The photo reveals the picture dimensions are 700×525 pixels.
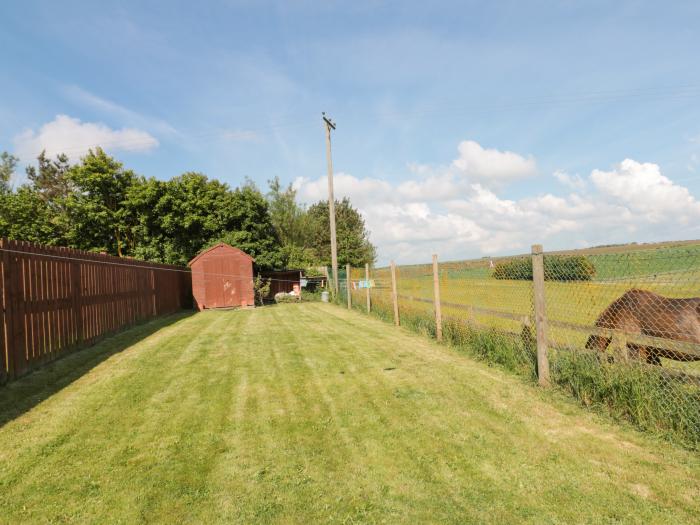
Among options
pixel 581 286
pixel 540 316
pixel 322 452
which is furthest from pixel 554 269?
pixel 322 452

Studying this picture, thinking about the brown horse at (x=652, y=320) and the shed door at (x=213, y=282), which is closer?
the brown horse at (x=652, y=320)

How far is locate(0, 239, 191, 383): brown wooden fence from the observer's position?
6113 millimetres

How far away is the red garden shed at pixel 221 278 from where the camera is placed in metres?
21.6

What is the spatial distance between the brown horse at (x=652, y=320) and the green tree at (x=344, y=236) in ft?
158

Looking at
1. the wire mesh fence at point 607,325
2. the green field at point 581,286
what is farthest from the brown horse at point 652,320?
the green field at point 581,286

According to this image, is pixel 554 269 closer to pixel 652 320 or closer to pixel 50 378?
pixel 652 320

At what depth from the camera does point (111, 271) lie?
11.0 m

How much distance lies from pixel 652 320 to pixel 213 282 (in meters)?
19.9

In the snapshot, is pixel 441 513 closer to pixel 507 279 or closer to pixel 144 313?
pixel 507 279

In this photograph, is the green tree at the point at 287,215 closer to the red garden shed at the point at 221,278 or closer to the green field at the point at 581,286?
the red garden shed at the point at 221,278

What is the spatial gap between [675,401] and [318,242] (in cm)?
5652

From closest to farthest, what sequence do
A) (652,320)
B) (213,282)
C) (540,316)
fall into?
(652,320)
(540,316)
(213,282)

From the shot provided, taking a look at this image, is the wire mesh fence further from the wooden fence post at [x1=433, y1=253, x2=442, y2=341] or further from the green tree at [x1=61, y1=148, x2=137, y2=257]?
the green tree at [x1=61, y1=148, x2=137, y2=257]

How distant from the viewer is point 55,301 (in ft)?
25.0
